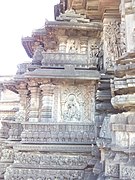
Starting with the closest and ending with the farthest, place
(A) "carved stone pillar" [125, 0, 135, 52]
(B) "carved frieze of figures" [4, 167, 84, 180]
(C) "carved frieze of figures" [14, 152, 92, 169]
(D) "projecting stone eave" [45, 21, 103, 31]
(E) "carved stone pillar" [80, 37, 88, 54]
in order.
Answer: (A) "carved stone pillar" [125, 0, 135, 52] < (B) "carved frieze of figures" [4, 167, 84, 180] < (C) "carved frieze of figures" [14, 152, 92, 169] < (D) "projecting stone eave" [45, 21, 103, 31] < (E) "carved stone pillar" [80, 37, 88, 54]

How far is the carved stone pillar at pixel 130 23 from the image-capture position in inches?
207

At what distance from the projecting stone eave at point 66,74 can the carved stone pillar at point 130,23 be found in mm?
1932

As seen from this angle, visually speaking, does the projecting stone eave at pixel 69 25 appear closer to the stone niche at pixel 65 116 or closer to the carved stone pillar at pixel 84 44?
the carved stone pillar at pixel 84 44

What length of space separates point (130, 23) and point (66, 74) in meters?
2.32

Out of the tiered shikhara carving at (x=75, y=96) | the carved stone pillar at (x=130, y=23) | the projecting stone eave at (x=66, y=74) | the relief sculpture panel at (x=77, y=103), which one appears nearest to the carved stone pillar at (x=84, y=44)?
the tiered shikhara carving at (x=75, y=96)

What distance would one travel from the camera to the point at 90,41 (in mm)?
8656

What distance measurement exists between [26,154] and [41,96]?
182 cm

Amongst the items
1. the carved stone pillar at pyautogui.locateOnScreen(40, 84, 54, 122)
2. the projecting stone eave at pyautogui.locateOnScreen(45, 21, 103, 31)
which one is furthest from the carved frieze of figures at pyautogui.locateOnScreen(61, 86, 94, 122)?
the projecting stone eave at pyautogui.locateOnScreen(45, 21, 103, 31)

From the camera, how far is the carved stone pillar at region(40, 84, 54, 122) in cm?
722

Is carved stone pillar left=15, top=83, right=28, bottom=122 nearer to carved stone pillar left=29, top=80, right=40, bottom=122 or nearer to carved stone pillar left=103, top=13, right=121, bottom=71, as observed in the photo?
carved stone pillar left=29, top=80, right=40, bottom=122

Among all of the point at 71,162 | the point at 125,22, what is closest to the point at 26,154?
the point at 71,162

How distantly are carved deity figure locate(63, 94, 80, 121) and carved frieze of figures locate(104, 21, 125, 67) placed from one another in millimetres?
1600

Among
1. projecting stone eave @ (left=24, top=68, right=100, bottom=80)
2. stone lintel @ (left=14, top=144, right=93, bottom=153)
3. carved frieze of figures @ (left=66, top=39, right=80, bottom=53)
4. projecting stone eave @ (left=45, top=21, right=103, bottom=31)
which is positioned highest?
projecting stone eave @ (left=45, top=21, right=103, bottom=31)

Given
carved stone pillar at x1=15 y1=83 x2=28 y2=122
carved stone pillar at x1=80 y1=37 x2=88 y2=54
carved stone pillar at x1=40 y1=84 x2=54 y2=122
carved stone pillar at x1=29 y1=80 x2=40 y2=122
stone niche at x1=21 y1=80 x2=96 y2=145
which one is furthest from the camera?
carved stone pillar at x1=15 y1=83 x2=28 y2=122
